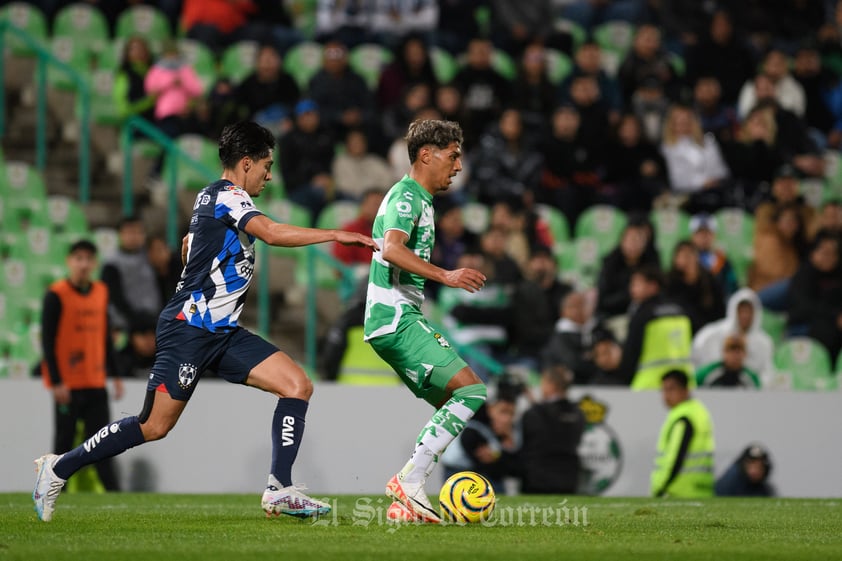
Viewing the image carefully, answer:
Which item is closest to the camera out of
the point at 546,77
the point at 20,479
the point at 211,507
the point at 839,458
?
the point at 211,507

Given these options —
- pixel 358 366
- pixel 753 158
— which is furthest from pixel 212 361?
pixel 753 158

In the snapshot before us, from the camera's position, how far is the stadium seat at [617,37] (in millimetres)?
19047

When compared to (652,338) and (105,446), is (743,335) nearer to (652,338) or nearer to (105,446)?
(652,338)

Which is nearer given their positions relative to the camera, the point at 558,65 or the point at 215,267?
the point at 215,267

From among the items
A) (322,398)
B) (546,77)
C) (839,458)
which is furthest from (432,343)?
(546,77)

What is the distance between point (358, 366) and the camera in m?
12.7

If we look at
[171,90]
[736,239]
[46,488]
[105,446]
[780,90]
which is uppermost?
[780,90]

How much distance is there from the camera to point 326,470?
1200 centimetres

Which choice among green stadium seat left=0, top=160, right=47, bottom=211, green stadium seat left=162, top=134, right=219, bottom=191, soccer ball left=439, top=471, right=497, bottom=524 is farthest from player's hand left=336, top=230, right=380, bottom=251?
green stadium seat left=0, top=160, right=47, bottom=211

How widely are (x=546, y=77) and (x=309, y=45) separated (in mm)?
3176

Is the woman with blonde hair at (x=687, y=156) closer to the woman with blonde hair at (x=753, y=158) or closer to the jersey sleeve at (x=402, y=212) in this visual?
the woman with blonde hair at (x=753, y=158)

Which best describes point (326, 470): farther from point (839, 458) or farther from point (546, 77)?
point (546, 77)

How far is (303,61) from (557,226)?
14.2 ft

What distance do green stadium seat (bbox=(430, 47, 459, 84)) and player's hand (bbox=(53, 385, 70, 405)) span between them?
8.00m
